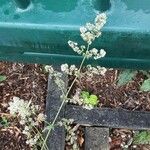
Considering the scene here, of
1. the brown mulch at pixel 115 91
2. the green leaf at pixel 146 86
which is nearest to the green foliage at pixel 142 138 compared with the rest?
the brown mulch at pixel 115 91

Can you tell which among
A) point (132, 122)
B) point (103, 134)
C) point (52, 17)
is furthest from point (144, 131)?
point (52, 17)

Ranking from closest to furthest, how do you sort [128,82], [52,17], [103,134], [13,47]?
[52,17], [13,47], [103,134], [128,82]

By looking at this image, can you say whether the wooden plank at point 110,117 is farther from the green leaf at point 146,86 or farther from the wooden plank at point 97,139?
the green leaf at point 146,86

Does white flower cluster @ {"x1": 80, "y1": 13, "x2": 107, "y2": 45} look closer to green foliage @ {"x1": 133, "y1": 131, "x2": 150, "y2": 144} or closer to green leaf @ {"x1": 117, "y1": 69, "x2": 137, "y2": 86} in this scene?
green leaf @ {"x1": 117, "y1": 69, "x2": 137, "y2": 86}

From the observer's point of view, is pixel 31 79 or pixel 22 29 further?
pixel 31 79

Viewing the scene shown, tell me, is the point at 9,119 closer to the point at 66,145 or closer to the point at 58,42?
the point at 66,145
